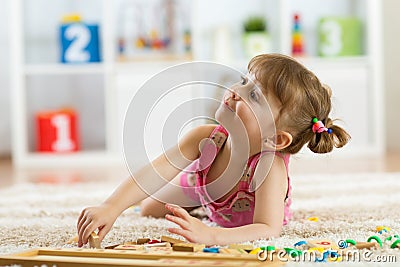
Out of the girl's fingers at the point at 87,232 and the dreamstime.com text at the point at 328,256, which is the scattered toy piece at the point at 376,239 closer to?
the dreamstime.com text at the point at 328,256

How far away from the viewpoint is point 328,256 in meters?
0.96

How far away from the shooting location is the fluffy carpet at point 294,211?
117cm

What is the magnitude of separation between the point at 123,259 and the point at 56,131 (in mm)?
2171

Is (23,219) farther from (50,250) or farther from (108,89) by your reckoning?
(108,89)

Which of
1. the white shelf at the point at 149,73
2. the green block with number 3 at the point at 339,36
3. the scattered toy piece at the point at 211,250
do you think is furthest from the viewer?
the green block with number 3 at the point at 339,36

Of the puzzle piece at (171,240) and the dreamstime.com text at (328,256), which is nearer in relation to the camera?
the dreamstime.com text at (328,256)

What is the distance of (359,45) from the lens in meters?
3.15

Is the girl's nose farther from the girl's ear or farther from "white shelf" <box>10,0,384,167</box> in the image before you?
"white shelf" <box>10,0,384,167</box>

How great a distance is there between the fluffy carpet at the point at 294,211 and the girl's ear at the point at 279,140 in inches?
5.8

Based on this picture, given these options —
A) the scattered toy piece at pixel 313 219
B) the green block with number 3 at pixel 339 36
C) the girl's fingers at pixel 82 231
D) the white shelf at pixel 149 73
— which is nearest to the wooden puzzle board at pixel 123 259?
the girl's fingers at pixel 82 231

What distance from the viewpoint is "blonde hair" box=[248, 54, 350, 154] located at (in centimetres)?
115

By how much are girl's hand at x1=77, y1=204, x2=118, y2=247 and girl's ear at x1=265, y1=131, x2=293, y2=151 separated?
283mm

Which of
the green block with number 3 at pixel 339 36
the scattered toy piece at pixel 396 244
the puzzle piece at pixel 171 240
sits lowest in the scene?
the scattered toy piece at pixel 396 244

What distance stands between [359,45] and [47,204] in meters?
1.90
